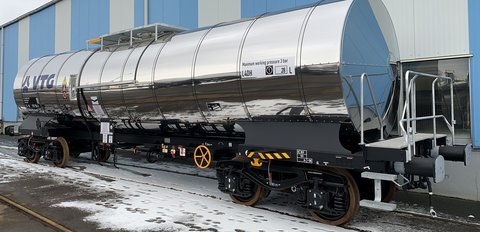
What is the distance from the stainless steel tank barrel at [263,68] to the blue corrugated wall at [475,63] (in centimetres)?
209

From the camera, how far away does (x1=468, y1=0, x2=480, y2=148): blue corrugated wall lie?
8.04m

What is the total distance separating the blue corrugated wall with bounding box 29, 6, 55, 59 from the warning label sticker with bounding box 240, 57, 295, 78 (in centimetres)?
1952

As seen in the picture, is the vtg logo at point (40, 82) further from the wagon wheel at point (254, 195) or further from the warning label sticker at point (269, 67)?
the warning label sticker at point (269, 67)

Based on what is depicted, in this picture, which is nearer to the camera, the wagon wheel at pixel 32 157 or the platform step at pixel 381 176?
the platform step at pixel 381 176

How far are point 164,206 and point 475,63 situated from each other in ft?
23.7

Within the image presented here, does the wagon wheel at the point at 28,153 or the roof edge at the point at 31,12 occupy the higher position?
the roof edge at the point at 31,12

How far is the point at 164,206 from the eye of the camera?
277 inches

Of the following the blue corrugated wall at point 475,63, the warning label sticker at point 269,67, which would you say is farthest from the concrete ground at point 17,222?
the blue corrugated wall at point 475,63

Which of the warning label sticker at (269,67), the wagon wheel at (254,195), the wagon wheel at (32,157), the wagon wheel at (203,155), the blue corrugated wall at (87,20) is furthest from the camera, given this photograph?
the blue corrugated wall at (87,20)

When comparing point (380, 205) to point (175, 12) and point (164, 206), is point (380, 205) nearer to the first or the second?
point (164, 206)

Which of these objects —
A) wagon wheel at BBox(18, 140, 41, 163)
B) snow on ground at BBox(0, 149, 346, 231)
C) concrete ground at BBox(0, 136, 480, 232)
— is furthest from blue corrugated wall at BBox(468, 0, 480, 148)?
wagon wheel at BBox(18, 140, 41, 163)

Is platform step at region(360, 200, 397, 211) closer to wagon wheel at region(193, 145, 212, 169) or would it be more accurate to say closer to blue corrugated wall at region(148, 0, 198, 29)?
wagon wheel at region(193, 145, 212, 169)

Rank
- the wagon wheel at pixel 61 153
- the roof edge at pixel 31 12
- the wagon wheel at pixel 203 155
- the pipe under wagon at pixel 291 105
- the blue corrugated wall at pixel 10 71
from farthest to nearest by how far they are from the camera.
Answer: the blue corrugated wall at pixel 10 71 → the roof edge at pixel 31 12 → the wagon wheel at pixel 61 153 → the wagon wheel at pixel 203 155 → the pipe under wagon at pixel 291 105

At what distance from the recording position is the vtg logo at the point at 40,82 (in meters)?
11.7
